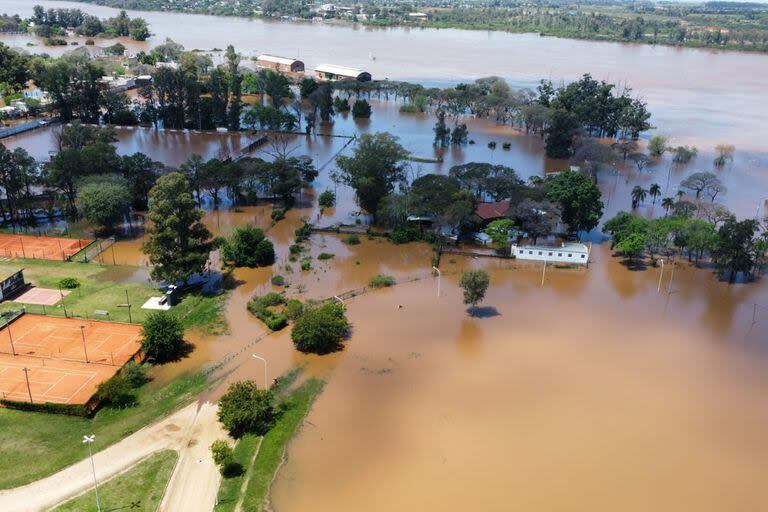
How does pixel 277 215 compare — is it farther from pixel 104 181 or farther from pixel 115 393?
pixel 115 393

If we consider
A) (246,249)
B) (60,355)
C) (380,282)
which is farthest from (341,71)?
(60,355)

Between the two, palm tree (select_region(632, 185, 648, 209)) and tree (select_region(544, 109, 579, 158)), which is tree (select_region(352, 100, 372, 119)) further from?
palm tree (select_region(632, 185, 648, 209))

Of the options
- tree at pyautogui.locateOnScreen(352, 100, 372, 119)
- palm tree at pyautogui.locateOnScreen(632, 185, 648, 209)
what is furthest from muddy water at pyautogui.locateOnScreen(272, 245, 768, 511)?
tree at pyautogui.locateOnScreen(352, 100, 372, 119)

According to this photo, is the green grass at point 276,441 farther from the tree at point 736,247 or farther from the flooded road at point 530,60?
the flooded road at point 530,60

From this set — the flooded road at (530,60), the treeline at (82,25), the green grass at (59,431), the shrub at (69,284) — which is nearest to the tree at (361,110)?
the flooded road at (530,60)

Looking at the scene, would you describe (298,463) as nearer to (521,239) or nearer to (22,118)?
(521,239)

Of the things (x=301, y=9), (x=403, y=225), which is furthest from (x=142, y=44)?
(x=403, y=225)
